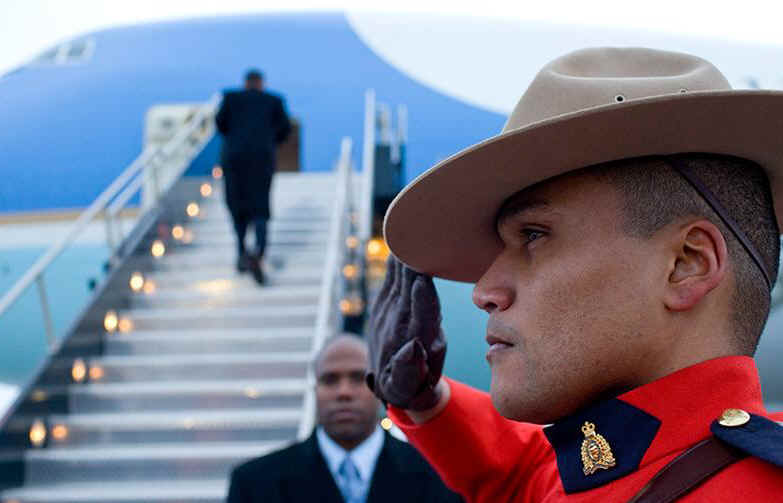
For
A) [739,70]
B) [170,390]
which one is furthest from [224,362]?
[739,70]

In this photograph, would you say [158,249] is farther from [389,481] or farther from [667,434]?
[667,434]

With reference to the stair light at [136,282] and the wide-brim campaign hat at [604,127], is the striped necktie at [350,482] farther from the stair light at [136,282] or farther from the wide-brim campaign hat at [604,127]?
the stair light at [136,282]

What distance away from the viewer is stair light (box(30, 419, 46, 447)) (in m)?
4.74

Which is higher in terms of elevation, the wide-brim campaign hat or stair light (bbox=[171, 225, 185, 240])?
the wide-brim campaign hat

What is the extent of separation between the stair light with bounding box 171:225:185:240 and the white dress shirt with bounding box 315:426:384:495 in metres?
4.09

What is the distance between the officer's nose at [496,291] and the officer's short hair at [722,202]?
171 mm

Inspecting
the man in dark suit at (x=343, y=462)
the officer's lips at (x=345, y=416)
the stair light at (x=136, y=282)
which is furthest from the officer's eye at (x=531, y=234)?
the stair light at (x=136, y=282)

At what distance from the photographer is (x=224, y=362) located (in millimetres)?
5270

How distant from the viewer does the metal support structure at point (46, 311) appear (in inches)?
199

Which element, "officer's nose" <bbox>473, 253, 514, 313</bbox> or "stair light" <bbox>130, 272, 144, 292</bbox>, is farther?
"stair light" <bbox>130, 272, 144, 292</bbox>

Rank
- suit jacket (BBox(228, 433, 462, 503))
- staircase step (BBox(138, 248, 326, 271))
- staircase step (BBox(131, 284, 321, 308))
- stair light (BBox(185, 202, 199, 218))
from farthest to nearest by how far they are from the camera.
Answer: stair light (BBox(185, 202, 199, 218))
staircase step (BBox(138, 248, 326, 271))
staircase step (BBox(131, 284, 321, 308))
suit jacket (BBox(228, 433, 462, 503))

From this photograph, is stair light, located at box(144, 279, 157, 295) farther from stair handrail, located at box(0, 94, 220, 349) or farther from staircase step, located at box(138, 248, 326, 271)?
stair handrail, located at box(0, 94, 220, 349)

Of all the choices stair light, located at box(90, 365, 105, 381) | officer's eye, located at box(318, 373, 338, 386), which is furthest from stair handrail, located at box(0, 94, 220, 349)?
officer's eye, located at box(318, 373, 338, 386)

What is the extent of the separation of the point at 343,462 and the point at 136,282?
140 inches
